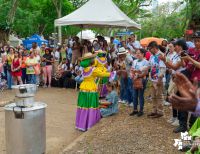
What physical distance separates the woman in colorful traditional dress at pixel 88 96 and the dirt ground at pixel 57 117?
306 mm

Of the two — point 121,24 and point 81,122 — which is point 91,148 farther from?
point 121,24

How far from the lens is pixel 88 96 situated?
26.0 feet

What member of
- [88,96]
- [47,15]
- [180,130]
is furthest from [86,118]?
[47,15]

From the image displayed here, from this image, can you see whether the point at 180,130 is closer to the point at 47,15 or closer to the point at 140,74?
the point at 140,74

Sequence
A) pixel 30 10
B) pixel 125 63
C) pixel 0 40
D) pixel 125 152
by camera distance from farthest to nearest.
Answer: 1. pixel 30 10
2. pixel 0 40
3. pixel 125 63
4. pixel 125 152

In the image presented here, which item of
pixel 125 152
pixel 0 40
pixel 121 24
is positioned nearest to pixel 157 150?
pixel 125 152

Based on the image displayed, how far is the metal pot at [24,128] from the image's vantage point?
5.72m

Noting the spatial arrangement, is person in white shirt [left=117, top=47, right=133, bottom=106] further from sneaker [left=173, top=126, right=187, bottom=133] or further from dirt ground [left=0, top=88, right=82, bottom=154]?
sneaker [left=173, top=126, right=187, bottom=133]

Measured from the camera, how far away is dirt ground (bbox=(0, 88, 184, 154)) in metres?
6.04

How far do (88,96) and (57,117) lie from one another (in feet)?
5.72

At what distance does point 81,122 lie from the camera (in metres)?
8.02

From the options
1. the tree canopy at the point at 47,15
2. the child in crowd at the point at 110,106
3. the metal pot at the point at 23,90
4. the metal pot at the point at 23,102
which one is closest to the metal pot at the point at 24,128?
the metal pot at the point at 23,102

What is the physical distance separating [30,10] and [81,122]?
37072mm

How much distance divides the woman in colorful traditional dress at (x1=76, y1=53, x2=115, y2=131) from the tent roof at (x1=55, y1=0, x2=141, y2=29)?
3.82 metres
